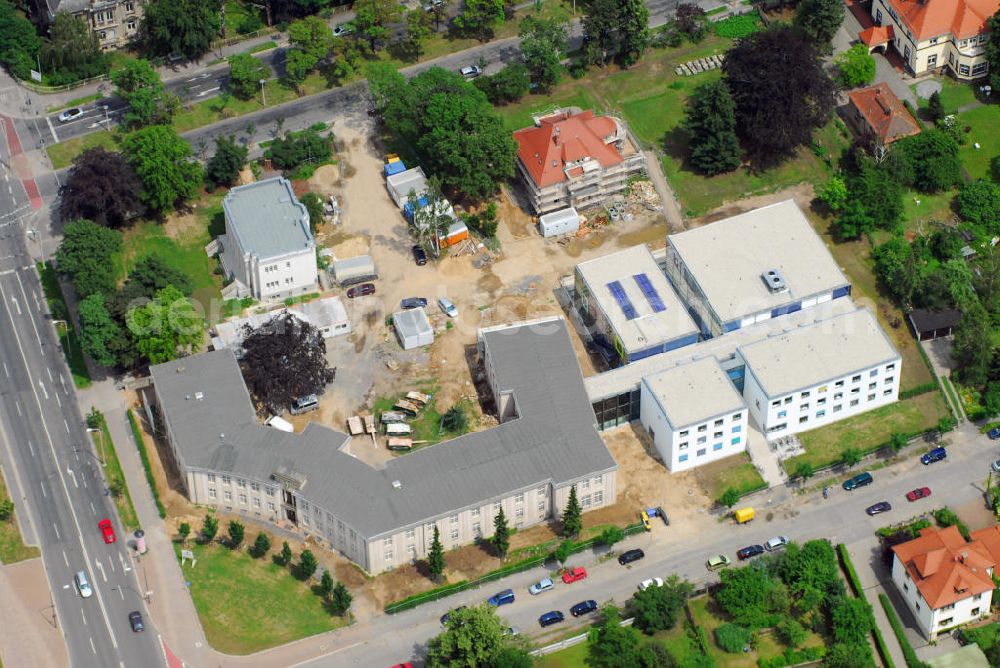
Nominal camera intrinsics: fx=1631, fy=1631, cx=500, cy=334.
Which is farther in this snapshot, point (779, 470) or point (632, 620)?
point (779, 470)

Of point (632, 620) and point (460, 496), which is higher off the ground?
point (460, 496)

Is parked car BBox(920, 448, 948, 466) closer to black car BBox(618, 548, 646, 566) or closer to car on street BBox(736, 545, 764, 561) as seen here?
car on street BBox(736, 545, 764, 561)

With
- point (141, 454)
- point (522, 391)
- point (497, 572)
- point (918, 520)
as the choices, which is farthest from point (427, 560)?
point (918, 520)

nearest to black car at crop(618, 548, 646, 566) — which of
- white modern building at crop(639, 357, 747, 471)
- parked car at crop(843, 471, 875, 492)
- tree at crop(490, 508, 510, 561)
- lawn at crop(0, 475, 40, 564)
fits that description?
white modern building at crop(639, 357, 747, 471)

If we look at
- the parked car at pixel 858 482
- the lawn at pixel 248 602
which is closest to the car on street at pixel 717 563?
the parked car at pixel 858 482

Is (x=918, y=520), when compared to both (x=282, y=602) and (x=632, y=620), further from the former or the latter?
(x=282, y=602)

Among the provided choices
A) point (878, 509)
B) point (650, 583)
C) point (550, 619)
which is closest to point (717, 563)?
point (650, 583)

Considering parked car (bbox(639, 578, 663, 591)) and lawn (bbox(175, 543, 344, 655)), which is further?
parked car (bbox(639, 578, 663, 591))
